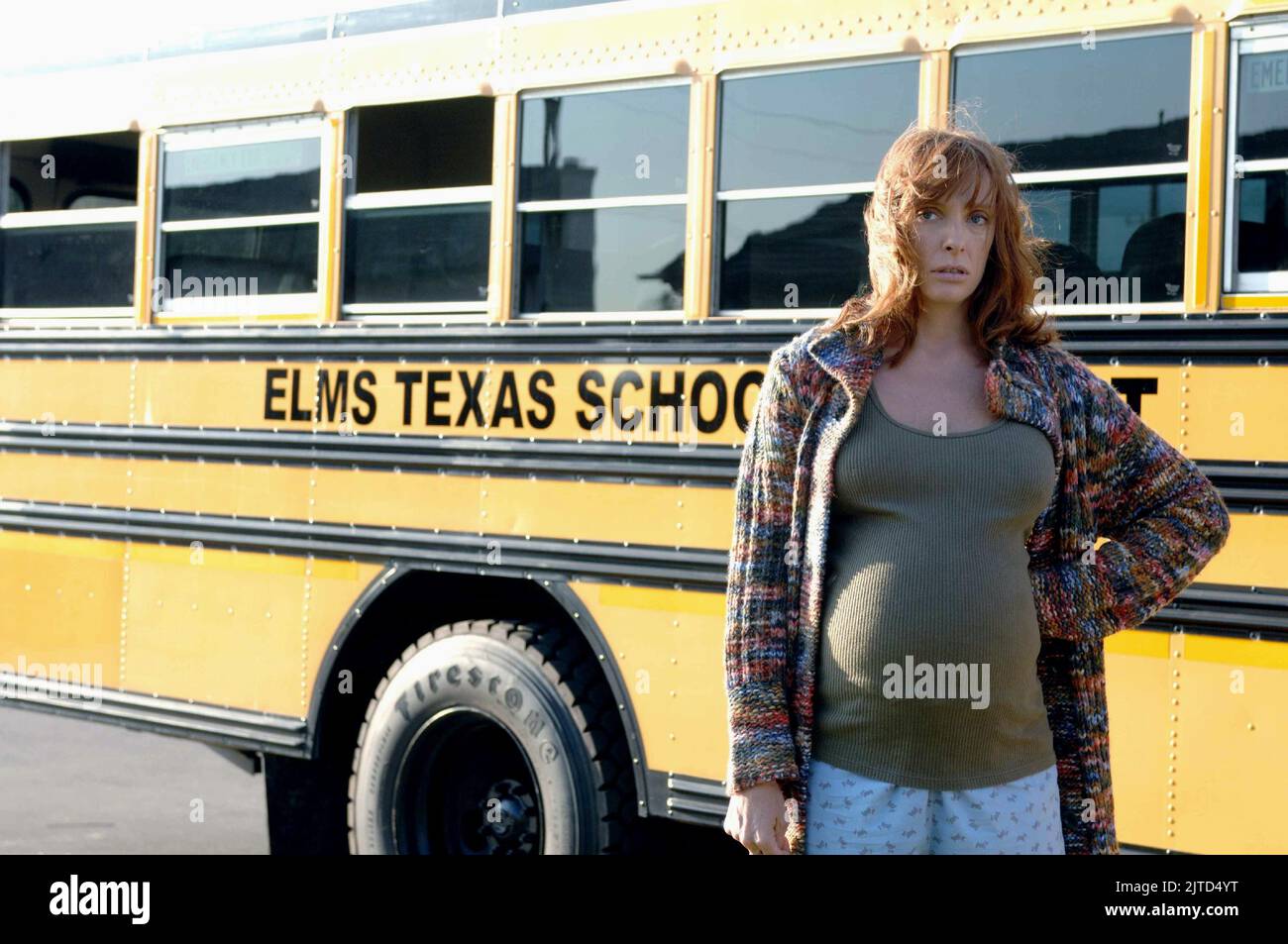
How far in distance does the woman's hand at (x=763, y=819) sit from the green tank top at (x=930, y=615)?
88mm

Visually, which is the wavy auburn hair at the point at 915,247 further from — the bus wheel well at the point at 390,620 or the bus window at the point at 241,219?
the bus window at the point at 241,219

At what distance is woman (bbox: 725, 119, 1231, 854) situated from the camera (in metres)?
2.28

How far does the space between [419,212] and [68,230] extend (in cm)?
151

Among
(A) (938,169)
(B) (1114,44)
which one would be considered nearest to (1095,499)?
(A) (938,169)

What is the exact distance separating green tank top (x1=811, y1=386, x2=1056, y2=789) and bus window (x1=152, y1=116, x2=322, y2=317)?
9.50 feet

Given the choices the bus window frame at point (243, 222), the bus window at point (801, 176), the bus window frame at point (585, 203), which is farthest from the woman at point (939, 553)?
the bus window frame at point (243, 222)

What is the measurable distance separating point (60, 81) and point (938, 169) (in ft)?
13.3

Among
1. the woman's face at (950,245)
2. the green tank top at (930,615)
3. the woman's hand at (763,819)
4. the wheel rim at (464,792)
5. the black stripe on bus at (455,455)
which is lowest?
the wheel rim at (464,792)

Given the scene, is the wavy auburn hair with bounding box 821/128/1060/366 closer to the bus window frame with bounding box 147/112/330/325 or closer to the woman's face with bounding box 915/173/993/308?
the woman's face with bounding box 915/173/993/308

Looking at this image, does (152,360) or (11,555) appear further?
(11,555)

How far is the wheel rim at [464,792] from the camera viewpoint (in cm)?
462

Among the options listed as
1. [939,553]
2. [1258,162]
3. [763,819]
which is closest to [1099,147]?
[1258,162]

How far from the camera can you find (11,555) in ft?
18.4
